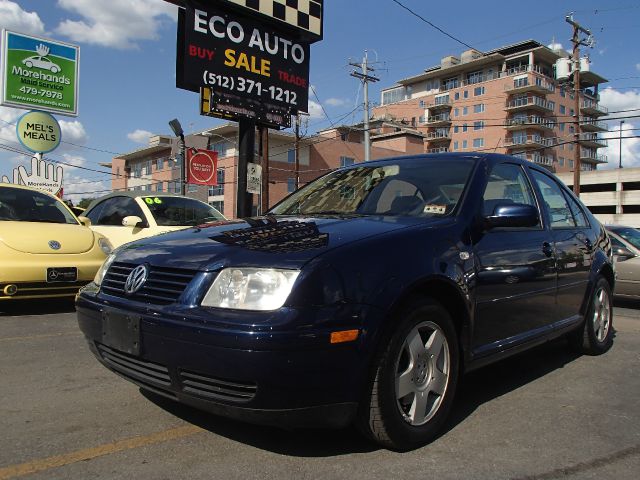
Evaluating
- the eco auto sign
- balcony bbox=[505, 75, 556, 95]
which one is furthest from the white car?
balcony bbox=[505, 75, 556, 95]

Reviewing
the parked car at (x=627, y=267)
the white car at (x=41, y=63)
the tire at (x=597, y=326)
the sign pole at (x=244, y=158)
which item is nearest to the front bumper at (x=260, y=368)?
the tire at (x=597, y=326)

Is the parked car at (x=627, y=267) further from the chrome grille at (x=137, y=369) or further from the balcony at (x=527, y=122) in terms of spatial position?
the balcony at (x=527, y=122)

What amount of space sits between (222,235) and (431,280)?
112cm

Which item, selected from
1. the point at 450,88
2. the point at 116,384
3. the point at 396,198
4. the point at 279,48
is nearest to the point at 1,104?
the point at 279,48

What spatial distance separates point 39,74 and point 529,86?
253ft

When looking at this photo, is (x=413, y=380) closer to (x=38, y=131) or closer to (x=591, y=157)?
(x=38, y=131)

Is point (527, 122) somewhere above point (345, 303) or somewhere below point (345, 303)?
above

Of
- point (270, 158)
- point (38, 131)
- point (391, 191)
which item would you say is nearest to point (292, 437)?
point (391, 191)

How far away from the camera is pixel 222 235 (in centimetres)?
291

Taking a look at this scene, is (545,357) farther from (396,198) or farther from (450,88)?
(450,88)

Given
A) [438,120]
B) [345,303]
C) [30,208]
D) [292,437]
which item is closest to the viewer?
[345,303]

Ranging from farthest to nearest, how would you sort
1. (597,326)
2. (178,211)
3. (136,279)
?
(178,211) → (597,326) → (136,279)

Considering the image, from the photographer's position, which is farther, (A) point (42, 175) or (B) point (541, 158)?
(B) point (541, 158)

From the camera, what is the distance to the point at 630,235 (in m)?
8.85
